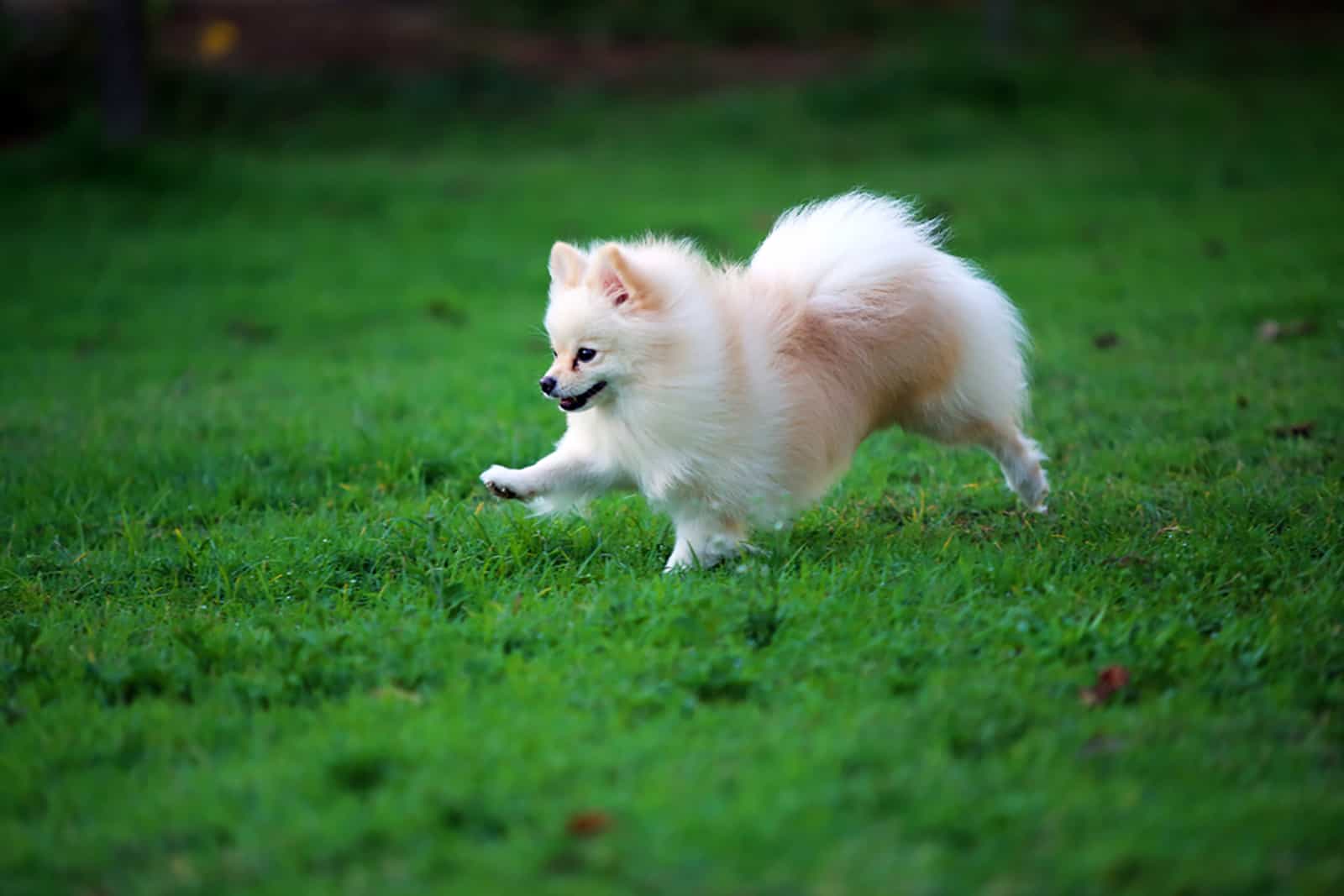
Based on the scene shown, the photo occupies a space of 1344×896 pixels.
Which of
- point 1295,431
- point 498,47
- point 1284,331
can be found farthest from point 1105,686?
point 498,47

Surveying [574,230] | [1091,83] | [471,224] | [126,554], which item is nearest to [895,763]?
[126,554]

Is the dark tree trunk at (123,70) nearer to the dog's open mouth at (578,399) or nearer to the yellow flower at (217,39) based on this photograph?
the yellow flower at (217,39)

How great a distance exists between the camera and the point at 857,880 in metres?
2.69

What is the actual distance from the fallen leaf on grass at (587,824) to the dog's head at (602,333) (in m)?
1.81

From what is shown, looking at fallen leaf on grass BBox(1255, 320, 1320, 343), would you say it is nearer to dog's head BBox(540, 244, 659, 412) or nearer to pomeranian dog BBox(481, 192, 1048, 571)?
pomeranian dog BBox(481, 192, 1048, 571)

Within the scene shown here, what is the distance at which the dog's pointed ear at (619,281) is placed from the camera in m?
4.49

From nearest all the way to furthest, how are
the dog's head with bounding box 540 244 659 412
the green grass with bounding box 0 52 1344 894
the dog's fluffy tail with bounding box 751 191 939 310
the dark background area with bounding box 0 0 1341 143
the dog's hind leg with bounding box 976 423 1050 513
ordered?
the green grass with bounding box 0 52 1344 894, the dog's head with bounding box 540 244 659 412, the dog's fluffy tail with bounding box 751 191 939 310, the dog's hind leg with bounding box 976 423 1050 513, the dark background area with bounding box 0 0 1341 143

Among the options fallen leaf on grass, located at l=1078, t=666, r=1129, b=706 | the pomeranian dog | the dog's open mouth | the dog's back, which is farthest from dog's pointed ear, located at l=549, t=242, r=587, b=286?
fallen leaf on grass, located at l=1078, t=666, r=1129, b=706

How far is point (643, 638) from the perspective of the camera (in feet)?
12.8

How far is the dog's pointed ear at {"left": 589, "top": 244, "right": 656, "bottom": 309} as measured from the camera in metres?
4.49

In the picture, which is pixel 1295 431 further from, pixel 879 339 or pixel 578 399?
pixel 578 399

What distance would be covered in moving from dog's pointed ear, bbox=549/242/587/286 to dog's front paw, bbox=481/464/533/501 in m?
0.72

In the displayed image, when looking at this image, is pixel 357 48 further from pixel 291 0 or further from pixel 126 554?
pixel 126 554

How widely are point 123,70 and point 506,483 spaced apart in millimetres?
14344
